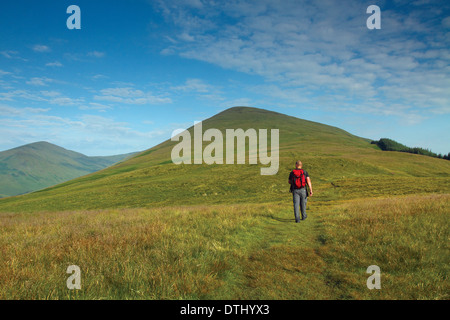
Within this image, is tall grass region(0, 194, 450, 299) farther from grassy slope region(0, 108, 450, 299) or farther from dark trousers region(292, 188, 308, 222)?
dark trousers region(292, 188, 308, 222)

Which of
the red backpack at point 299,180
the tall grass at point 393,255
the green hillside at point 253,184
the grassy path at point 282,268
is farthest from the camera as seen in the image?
the green hillside at point 253,184

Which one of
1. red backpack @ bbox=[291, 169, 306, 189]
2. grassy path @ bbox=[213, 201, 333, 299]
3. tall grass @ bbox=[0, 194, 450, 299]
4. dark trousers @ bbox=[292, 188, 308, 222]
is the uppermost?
red backpack @ bbox=[291, 169, 306, 189]

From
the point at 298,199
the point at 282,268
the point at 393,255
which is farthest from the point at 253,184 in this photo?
the point at 282,268

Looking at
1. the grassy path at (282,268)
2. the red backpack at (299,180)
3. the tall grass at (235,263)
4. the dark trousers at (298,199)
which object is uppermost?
the red backpack at (299,180)

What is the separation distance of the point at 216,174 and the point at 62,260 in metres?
47.4

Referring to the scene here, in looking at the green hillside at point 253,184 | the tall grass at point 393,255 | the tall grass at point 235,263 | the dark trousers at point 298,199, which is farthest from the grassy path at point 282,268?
the green hillside at point 253,184

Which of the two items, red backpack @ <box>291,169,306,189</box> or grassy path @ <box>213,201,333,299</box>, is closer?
grassy path @ <box>213,201,333,299</box>

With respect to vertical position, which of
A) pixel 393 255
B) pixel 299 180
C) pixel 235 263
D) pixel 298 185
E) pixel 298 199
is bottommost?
pixel 235 263

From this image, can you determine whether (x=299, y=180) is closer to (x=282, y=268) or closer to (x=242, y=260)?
(x=242, y=260)

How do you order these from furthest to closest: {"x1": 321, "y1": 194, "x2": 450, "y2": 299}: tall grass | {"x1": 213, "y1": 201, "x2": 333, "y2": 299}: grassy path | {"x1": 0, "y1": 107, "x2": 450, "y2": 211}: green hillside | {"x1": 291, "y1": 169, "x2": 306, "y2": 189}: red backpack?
{"x1": 0, "y1": 107, "x2": 450, "y2": 211}: green hillside, {"x1": 291, "y1": 169, "x2": 306, "y2": 189}: red backpack, {"x1": 213, "y1": 201, "x2": 333, "y2": 299}: grassy path, {"x1": 321, "y1": 194, "x2": 450, "y2": 299}: tall grass

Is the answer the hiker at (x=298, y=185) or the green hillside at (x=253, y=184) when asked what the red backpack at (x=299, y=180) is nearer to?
the hiker at (x=298, y=185)

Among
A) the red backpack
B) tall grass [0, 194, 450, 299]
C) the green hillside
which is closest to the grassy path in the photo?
tall grass [0, 194, 450, 299]
